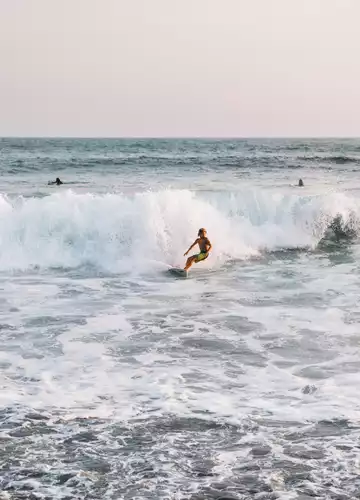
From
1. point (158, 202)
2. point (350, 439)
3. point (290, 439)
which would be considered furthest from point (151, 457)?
point (158, 202)

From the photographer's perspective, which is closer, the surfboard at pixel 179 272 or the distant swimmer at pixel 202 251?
the surfboard at pixel 179 272

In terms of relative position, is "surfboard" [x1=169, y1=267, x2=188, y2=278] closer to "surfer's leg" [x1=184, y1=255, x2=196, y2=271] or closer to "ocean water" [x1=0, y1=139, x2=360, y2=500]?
"ocean water" [x1=0, y1=139, x2=360, y2=500]

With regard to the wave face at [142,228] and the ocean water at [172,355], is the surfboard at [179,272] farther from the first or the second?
the wave face at [142,228]

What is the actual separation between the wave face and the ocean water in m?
0.06

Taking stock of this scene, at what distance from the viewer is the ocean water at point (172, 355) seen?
5.66 meters

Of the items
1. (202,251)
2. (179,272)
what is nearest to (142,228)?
(202,251)

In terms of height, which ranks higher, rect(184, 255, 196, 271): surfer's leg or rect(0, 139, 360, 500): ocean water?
rect(184, 255, 196, 271): surfer's leg

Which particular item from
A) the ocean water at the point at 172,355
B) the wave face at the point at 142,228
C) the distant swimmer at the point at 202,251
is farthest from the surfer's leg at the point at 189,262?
the wave face at the point at 142,228

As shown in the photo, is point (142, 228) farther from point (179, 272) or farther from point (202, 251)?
point (179, 272)

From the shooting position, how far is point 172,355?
9.00m

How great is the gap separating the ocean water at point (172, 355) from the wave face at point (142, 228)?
6 cm

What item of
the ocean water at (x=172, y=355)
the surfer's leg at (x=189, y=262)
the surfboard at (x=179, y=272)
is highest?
the surfer's leg at (x=189, y=262)

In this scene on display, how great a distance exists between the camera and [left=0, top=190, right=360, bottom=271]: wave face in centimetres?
1730

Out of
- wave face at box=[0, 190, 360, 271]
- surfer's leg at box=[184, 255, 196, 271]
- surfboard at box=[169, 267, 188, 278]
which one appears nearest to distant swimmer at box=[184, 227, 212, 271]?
surfer's leg at box=[184, 255, 196, 271]
